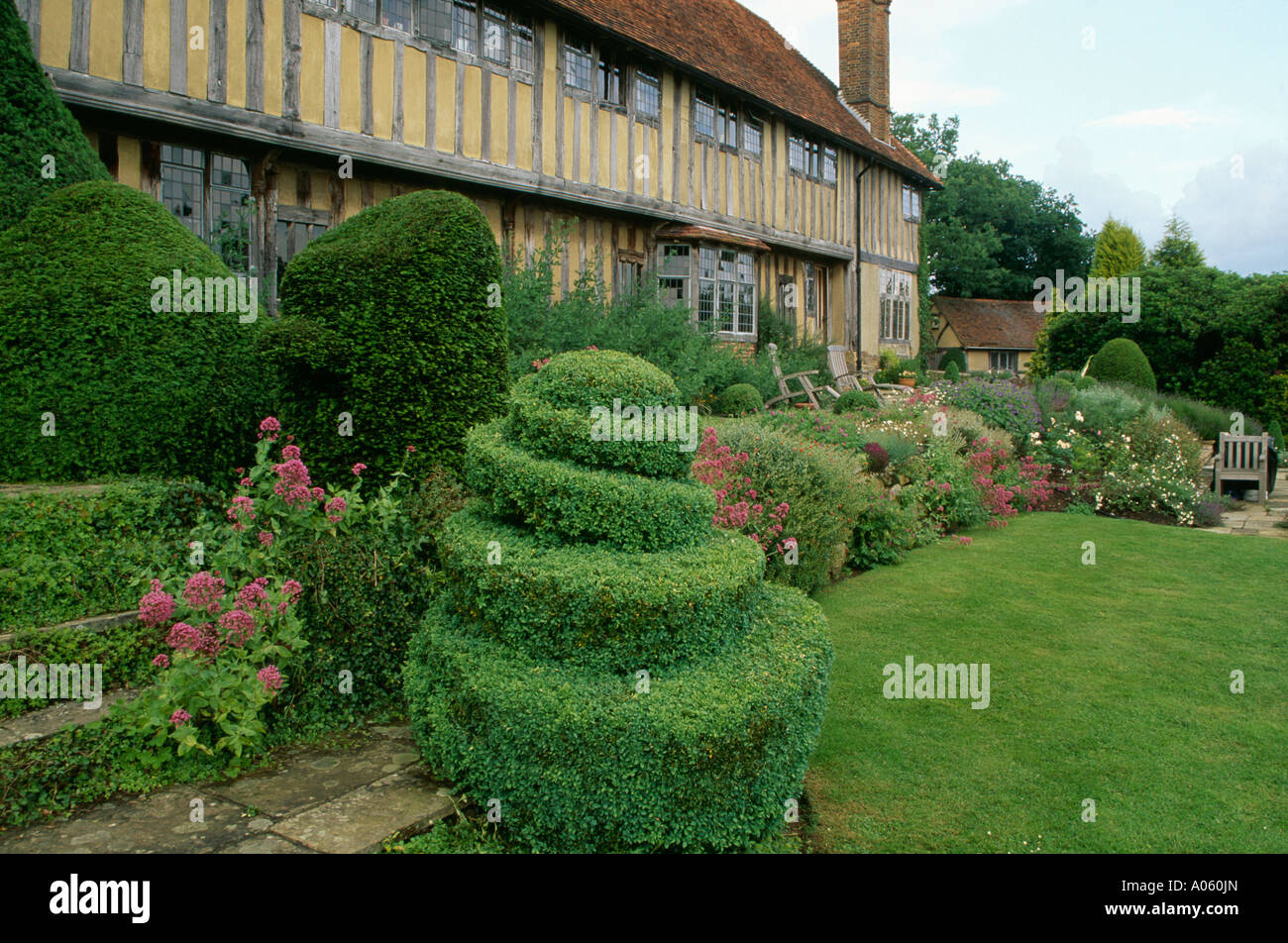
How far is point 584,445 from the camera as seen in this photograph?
11.6 feet

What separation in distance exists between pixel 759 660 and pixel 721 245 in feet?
46.3

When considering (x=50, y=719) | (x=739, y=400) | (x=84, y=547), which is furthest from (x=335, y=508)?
(x=739, y=400)

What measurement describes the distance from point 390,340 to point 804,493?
3.72 metres

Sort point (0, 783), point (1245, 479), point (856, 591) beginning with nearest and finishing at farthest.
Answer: point (0, 783) < point (856, 591) < point (1245, 479)

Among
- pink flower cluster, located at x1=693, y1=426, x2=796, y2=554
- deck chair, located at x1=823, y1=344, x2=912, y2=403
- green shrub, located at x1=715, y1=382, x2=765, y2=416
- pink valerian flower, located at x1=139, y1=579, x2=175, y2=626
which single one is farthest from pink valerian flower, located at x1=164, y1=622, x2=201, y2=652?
deck chair, located at x1=823, y1=344, x2=912, y2=403

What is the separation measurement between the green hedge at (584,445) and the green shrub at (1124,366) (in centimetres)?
1864

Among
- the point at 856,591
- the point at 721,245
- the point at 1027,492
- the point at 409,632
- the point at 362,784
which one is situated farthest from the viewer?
the point at 721,245

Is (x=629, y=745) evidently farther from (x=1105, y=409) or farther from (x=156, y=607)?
(x=1105, y=409)

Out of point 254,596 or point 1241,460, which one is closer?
point 254,596

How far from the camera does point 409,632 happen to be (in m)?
4.69

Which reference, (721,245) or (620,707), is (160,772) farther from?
(721,245)

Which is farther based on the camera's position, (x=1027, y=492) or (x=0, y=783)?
(x=1027, y=492)

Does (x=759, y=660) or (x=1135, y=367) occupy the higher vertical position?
(x=1135, y=367)

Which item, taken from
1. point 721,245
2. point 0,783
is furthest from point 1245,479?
point 0,783
